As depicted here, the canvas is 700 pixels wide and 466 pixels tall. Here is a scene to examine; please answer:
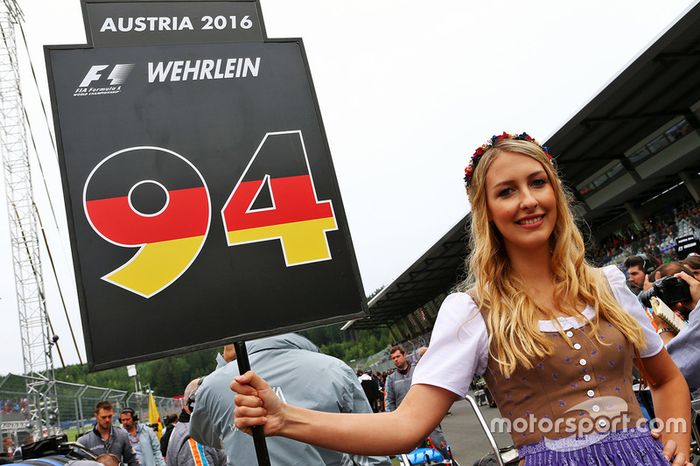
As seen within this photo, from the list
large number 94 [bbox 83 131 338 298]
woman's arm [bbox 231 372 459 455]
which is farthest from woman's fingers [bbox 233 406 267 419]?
large number 94 [bbox 83 131 338 298]

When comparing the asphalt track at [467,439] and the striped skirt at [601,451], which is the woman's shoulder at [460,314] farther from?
the asphalt track at [467,439]

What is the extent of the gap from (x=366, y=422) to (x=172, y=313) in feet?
1.93

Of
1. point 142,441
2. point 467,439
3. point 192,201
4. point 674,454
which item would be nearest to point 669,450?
point 674,454

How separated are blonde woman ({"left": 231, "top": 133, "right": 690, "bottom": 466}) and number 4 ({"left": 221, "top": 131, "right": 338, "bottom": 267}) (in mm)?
435

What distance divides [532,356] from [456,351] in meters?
0.20

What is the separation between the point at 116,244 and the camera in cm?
167

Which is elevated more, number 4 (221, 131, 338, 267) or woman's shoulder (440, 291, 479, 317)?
number 4 (221, 131, 338, 267)

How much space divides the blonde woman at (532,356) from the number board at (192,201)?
0.30 metres

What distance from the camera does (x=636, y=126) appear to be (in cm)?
1706

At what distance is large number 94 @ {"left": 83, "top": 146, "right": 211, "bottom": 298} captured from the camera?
5.47ft

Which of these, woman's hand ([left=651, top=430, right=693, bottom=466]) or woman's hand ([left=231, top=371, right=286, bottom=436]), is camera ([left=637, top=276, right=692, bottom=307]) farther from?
woman's hand ([left=231, top=371, right=286, bottom=436])

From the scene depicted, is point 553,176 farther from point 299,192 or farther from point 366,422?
point 366,422

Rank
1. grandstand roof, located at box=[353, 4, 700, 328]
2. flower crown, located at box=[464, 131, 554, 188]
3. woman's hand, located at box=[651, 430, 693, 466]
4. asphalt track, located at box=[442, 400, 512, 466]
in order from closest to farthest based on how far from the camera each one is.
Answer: woman's hand, located at box=[651, 430, 693, 466] < flower crown, located at box=[464, 131, 554, 188] < asphalt track, located at box=[442, 400, 512, 466] < grandstand roof, located at box=[353, 4, 700, 328]

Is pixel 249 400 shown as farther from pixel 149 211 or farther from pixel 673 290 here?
pixel 673 290
